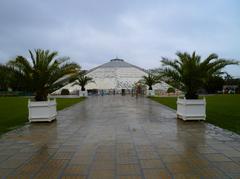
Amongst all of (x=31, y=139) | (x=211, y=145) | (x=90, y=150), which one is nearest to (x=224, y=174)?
(x=211, y=145)

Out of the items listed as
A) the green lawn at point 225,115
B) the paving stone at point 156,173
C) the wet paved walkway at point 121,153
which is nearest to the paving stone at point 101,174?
the wet paved walkway at point 121,153

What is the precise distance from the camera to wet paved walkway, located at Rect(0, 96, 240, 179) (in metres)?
3.67

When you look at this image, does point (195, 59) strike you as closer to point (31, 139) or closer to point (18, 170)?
point (31, 139)

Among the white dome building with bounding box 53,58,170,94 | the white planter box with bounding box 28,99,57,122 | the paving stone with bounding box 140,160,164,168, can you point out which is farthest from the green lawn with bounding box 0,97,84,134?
→ the white dome building with bounding box 53,58,170,94

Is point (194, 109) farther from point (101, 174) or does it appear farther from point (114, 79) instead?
point (114, 79)

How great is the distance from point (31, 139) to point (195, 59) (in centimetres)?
659

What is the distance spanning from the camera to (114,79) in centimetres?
4516

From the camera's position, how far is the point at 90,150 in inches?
193

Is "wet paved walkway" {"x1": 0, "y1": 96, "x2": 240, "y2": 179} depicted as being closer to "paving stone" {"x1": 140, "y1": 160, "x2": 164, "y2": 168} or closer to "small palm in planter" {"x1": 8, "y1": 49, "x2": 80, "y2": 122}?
"paving stone" {"x1": 140, "y1": 160, "x2": 164, "y2": 168}

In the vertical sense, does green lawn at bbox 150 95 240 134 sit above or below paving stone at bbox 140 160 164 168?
above

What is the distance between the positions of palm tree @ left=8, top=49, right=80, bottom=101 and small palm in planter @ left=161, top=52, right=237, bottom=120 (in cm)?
419

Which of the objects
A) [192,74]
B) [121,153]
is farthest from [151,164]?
[192,74]

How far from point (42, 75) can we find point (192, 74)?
587 cm

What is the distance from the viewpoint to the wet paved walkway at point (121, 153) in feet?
12.0
